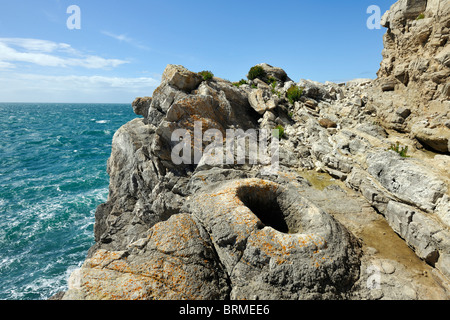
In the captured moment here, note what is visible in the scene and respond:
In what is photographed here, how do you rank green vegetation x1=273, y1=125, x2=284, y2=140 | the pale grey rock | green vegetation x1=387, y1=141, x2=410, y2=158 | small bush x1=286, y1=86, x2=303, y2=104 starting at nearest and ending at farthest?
the pale grey rock
green vegetation x1=387, y1=141, x2=410, y2=158
green vegetation x1=273, y1=125, x2=284, y2=140
small bush x1=286, y1=86, x2=303, y2=104

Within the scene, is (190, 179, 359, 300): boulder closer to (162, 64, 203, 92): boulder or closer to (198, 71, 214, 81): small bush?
(162, 64, 203, 92): boulder

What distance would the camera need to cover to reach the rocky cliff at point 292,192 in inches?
285

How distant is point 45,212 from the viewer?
2844cm

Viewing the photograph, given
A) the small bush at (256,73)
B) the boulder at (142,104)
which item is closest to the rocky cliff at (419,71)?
the small bush at (256,73)

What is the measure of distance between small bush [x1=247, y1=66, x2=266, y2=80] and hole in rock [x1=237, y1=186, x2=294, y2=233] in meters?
20.5

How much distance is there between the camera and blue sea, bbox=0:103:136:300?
20.1 m

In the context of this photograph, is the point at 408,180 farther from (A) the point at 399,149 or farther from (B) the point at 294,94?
(B) the point at 294,94

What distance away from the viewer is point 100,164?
45562mm

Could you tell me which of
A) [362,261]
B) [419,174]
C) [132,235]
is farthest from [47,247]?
[419,174]

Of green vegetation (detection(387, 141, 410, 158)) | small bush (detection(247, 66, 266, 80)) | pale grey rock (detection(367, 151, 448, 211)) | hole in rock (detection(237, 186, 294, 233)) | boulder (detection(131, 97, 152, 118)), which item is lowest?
hole in rock (detection(237, 186, 294, 233))

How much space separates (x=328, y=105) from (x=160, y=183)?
17625mm

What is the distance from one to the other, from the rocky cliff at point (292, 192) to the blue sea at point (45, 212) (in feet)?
21.3

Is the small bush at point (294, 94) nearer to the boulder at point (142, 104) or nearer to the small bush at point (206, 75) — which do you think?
the small bush at point (206, 75)

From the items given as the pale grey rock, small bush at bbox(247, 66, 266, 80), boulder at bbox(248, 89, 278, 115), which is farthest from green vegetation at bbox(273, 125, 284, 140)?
small bush at bbox(247, 66, 266, 80)
